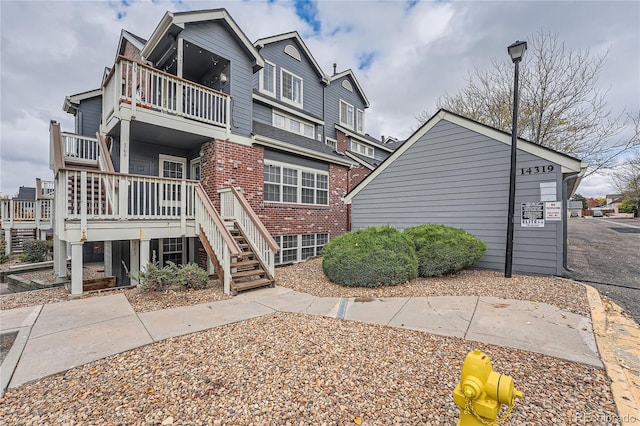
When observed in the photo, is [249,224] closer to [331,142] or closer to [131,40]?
[131,40]

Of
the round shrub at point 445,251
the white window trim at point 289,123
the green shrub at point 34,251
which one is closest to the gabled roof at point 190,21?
the white window trim at point 289,123

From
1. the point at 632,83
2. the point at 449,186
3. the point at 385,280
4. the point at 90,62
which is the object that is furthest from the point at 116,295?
the point at 632,83

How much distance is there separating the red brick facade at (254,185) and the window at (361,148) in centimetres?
549

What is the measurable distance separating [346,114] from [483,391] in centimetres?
1670

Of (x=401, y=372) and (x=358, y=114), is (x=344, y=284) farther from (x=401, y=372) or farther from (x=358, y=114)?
(x=358, y=114)

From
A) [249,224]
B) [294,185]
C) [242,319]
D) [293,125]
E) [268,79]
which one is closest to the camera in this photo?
[242,319]

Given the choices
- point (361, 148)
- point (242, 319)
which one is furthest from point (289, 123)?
point (242, 319)

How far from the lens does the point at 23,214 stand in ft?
50.3

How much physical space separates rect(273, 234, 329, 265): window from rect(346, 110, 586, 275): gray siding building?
2.47 m

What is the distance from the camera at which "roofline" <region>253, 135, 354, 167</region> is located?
9000mm

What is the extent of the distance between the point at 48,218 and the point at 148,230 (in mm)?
14167

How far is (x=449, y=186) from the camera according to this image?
8148mm

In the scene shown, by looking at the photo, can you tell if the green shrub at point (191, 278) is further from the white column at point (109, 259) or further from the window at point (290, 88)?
the window at point (290, 88)

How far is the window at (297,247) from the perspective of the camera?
10.2 meters
